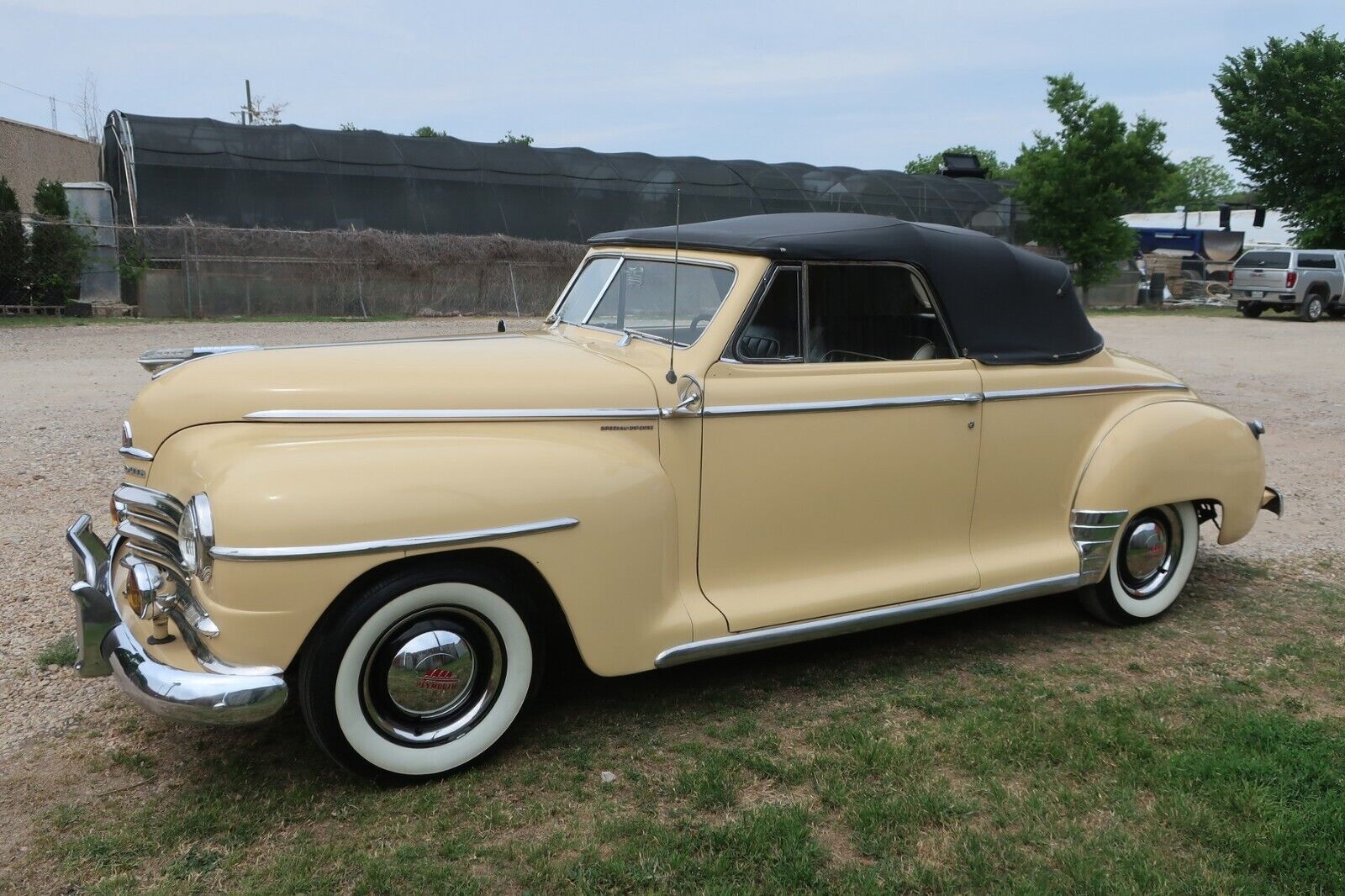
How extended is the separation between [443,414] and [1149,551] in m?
3.30

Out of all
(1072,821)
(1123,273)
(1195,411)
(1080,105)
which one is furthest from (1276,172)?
(1072,821)

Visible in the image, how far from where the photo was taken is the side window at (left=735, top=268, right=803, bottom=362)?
3.76 metres

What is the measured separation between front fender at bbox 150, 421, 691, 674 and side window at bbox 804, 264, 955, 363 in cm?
90

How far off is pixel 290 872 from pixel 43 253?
61.9 feet

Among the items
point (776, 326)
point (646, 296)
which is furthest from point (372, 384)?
point (776, 326)

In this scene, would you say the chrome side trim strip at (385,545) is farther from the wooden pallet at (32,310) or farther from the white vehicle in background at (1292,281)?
the white vehicle in background at (1292,281)

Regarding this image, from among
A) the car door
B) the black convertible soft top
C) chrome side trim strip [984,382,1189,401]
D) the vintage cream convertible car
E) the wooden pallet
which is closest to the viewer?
the vintage cream convertible car

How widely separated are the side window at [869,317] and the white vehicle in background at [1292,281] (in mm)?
24719

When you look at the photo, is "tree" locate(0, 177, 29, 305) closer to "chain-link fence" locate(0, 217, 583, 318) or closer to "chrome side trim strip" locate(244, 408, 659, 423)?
"chain-link fence" locate(0, 217, 583, 318)

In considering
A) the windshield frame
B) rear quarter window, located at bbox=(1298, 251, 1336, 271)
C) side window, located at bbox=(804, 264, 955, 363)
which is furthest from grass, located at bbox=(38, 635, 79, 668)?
rear quarter window, located at bbox=(1298, 251, 1336, 271)

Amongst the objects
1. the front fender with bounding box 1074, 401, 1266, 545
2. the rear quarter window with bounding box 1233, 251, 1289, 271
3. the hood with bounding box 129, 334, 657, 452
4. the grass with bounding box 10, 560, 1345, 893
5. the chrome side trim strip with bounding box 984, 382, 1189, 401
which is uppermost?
the rear quarter window with bounding box 1233, 251, 1289, 271

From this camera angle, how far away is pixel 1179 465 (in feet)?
15.2

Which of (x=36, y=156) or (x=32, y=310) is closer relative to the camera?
(x=32, y=310)

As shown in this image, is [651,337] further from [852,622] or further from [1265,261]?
[1265,261]
